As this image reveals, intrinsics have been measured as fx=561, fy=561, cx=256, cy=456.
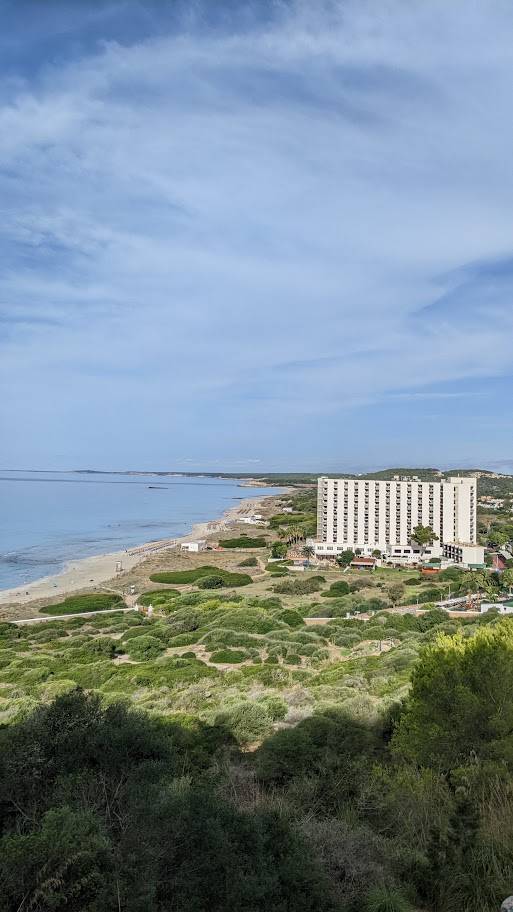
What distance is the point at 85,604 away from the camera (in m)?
36.6

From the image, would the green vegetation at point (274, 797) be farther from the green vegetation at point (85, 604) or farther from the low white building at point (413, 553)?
the low white building at point (413, 553)

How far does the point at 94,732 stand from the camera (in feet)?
21.7

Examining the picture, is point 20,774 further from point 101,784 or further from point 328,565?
point 328,565

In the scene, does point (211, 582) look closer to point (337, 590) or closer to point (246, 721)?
point (337, 590)

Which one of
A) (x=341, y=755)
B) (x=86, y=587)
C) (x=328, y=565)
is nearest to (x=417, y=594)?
(x=328, y=565)

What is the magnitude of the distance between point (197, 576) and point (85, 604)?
12670 millimetres

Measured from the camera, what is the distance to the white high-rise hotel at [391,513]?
210 ft

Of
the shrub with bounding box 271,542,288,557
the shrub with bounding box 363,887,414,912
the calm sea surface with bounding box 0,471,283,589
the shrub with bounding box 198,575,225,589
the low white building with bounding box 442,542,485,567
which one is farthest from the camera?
the shrub with bounding box 271,542,288,557

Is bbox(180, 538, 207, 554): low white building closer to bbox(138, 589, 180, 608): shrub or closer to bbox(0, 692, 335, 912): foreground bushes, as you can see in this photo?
bbox(138, 589, 180, 608): shrub

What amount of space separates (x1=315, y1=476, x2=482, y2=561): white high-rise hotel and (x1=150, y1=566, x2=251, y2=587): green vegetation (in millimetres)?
17661

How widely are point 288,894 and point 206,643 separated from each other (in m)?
20.2

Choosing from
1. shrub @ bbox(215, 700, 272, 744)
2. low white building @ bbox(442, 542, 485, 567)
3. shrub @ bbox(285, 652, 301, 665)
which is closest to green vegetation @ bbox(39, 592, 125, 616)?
shrub @ bbox(285, 652, 301, 665)

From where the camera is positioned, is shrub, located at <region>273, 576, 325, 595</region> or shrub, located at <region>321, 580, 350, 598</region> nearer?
shrub, located at <region>321, 580, 350, 598</region>

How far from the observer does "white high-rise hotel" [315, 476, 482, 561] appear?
6400 cm
